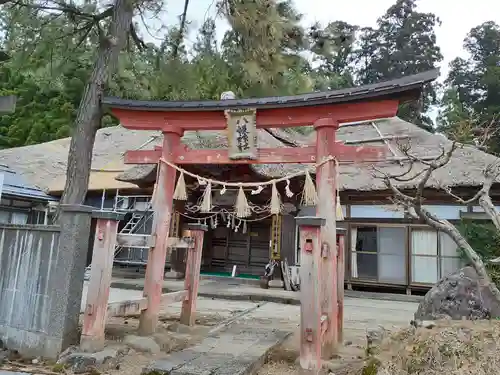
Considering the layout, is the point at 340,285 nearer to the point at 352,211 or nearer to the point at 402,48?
the point at 352,211

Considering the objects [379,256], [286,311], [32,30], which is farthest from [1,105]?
[379,256]

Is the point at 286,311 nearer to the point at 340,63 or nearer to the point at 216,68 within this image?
the point at 216,68

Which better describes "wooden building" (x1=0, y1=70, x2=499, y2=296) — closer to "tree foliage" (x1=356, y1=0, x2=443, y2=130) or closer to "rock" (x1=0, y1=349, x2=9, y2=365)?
"rock" (x1=0, y1=349, x2=9, y2=365)

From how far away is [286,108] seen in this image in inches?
225

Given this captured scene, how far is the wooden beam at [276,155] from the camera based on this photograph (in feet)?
17.4

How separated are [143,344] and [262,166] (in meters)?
7.16

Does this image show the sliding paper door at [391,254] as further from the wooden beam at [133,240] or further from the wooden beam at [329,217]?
the wooden beam at [133,240]

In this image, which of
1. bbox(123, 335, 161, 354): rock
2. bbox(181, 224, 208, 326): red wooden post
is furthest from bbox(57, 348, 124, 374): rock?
bbox(181, 224, 208, 326): red wooden post

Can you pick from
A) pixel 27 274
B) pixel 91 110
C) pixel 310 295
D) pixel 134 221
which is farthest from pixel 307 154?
pixel 134 221

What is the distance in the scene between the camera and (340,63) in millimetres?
37125

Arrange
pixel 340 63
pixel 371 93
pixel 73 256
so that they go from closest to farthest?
pixel 73 256
pixel 371 93
pixel 340 63

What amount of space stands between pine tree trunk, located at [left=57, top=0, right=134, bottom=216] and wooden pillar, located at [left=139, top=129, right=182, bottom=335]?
1.32m

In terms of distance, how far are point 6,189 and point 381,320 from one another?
11.7m

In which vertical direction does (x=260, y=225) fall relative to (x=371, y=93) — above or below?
below
